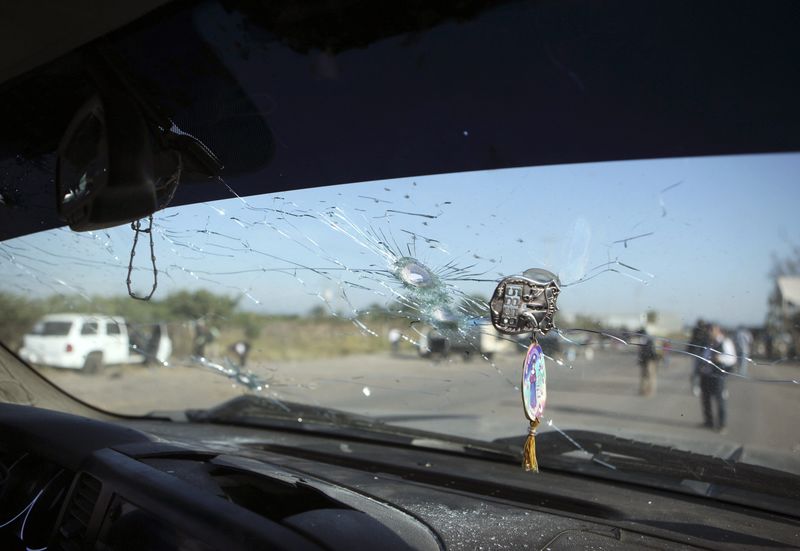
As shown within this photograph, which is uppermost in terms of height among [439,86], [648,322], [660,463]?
[439,86]

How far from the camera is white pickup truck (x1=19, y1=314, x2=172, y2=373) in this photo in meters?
4.48

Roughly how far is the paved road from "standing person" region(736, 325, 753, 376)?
43 millimetres

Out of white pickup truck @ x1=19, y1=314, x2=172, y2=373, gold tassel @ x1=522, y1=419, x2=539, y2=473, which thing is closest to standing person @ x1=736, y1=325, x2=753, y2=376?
gold tassel @ x1=522, y1=419, x2=539, y2=473

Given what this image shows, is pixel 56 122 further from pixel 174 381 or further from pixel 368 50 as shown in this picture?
pixel 174 381

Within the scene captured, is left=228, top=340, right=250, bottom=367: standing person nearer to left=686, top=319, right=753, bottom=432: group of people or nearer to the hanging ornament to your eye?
the hanging ornament

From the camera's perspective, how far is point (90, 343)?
4.80 meters

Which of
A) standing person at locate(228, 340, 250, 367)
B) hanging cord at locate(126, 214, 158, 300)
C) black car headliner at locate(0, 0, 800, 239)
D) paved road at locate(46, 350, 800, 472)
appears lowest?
paved road at locate(46, 350, 800, 472)

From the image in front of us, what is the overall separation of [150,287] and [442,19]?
7.82ft

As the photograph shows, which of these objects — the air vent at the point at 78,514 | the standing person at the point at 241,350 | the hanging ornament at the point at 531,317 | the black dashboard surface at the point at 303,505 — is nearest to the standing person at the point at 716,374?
the black dashboard surface at the point at 303,505

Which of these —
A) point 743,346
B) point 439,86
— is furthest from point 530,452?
point 439,86

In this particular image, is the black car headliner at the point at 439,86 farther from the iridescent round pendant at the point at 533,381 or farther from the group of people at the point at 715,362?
the iridescent round pendant at the point at 533,381

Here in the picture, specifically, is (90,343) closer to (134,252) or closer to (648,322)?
(134,252)

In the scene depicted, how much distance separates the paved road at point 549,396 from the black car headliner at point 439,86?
3.24ft

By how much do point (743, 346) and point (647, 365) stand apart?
16.7 inches
